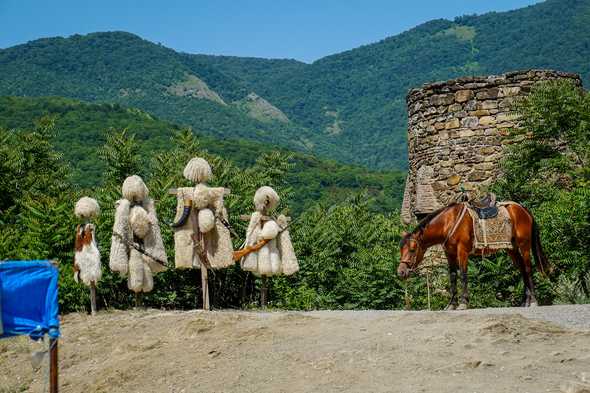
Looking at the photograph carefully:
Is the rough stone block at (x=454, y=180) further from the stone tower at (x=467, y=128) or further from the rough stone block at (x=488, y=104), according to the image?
the rough stone block at (x=488, y=104)

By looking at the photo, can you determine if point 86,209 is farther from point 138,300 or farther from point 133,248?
point 138,300

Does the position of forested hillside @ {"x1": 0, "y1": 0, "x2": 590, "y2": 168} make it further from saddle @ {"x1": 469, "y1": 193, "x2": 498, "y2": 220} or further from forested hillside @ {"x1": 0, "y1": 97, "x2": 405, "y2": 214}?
saddle @ {"x1": 469, "y1": 193, "x2": 498, "y2": 220}

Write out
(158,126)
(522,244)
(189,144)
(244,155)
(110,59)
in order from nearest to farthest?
A: 1. (522,244)
2. (189,144)
3. (244,155)
4. (158,126)
5. (110,59)

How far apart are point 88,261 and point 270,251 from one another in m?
2.65

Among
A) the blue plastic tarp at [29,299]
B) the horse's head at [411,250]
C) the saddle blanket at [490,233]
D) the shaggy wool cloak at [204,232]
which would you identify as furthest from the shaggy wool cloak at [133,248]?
the blue plastic tarp at [29,299]

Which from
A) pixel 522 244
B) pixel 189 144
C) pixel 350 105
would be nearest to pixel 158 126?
pixel 189 144

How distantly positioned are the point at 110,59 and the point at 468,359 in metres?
165

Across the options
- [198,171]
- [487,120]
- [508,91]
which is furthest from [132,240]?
[508,91]

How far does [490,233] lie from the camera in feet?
39.9

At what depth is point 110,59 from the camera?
16712 cm

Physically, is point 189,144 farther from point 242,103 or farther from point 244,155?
point 242,103

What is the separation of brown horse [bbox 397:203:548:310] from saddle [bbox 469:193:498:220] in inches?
5.9

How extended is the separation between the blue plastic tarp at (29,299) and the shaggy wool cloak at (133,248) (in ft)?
18.3

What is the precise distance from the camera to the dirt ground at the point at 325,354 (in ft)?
25.4
